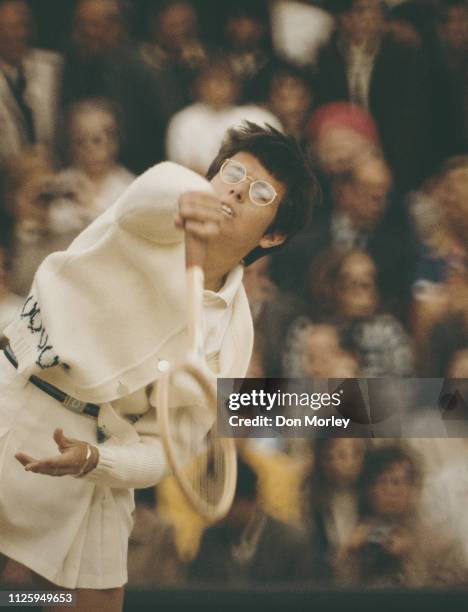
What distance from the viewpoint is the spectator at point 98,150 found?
8.57ft

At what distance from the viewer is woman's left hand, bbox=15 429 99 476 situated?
1.58 meters

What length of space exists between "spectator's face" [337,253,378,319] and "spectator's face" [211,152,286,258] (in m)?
0.81

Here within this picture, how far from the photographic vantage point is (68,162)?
104 inches

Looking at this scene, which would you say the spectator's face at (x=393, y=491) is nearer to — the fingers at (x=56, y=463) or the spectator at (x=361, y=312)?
the spectator at (x=361, y=312)

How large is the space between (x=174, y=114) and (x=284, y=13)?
1.36 ft

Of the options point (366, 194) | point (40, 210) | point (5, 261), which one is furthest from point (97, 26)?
point (366, 194)

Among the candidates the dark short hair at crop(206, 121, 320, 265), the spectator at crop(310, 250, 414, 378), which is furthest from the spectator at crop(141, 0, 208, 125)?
the dark short hair at crop(206, 121, 320, 265)

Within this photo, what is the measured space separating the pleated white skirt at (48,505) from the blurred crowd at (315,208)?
64 centimetres

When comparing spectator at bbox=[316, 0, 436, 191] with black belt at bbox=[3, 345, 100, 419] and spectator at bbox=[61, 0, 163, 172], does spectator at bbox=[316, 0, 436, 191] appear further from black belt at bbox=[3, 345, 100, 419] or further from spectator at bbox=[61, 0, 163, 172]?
black belt at bbox=[3, 345, 100, 419]

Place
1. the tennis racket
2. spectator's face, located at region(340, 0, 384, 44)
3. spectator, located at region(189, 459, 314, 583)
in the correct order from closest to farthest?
the tennis racket → spectator, located at region(189, 459, 314, 583) → spectator's face, located at region(340, 0, 384, 44)

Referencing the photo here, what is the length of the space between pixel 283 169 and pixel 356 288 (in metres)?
0.83

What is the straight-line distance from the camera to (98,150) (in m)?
2.63

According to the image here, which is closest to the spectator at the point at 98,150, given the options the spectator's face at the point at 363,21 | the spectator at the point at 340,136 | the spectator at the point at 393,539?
the spectator at the point at 340,136

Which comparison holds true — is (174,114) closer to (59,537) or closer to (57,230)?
(57,230)
